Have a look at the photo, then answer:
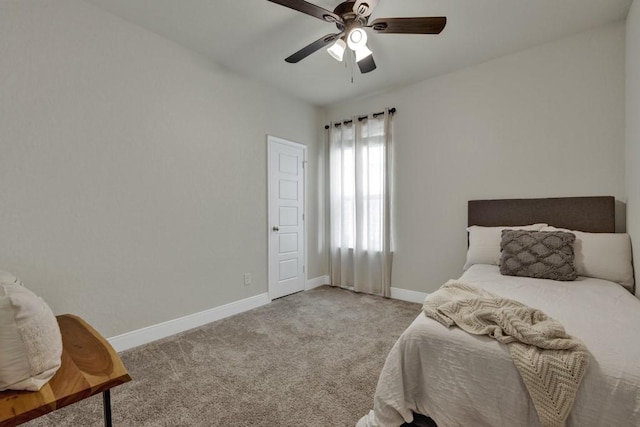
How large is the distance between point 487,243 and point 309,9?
2.45 metres

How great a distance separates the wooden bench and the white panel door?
7.76 ft

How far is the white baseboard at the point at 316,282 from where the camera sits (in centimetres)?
419

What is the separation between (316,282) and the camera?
433 centimetres

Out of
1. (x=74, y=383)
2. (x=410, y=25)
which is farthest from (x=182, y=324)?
(x=410, y=25)

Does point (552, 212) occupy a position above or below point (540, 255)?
above

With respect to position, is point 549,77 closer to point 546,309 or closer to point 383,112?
point 383,112

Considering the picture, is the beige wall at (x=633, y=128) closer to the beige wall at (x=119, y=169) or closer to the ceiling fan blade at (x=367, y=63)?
the ceiling fan blade at (x=367, y=63)

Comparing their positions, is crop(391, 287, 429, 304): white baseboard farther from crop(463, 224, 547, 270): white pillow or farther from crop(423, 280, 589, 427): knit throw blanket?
crop(423, 280, 589, 427): knit throw blanket

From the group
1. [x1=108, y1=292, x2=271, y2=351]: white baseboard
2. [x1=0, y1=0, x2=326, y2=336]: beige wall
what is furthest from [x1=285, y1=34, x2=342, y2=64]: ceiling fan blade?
[x1=108, y1=292, x2=271, y2=351]: white baseboard

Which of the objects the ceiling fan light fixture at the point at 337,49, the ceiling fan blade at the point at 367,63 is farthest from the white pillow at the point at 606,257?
the ceiling fan light fixture at the point at 337,49

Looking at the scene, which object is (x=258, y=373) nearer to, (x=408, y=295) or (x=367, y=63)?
(x=408, y=295)

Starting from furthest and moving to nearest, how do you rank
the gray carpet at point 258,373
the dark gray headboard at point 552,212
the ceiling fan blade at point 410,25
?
1. the dark gray headboard at point 552,212
2. the ceiling fan blade at point 410,25
3. the gray carpet at point 258,373

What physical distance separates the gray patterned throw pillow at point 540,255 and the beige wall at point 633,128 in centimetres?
37

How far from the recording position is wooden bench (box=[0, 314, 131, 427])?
0.88 m
